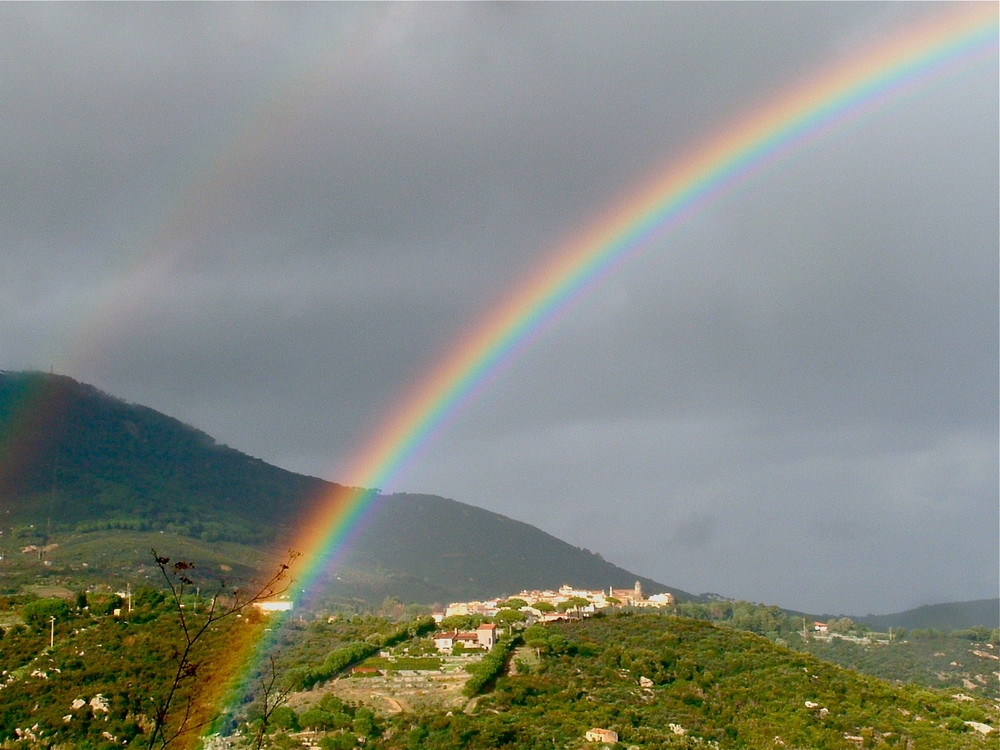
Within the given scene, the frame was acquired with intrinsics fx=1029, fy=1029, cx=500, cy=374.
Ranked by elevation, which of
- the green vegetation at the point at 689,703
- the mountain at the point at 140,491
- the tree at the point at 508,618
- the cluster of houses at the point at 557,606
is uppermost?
the mountain at the point at 140,491

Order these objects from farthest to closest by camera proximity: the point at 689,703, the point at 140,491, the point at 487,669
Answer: the point at 140,491
the point at 487,669
the point at 689,703

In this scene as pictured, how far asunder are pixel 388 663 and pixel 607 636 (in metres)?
16.1

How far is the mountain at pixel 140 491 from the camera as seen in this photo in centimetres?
12606

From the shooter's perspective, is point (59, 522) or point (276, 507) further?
point (276, 507)

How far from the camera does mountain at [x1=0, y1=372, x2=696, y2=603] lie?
126062 mm

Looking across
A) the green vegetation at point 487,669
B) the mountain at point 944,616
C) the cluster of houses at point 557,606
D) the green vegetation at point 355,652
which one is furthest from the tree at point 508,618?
the mountain at point 944,616

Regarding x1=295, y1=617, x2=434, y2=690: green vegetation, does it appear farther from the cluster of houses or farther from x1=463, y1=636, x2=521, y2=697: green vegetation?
the cluster of houses

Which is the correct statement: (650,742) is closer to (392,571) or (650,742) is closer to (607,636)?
(607,636)

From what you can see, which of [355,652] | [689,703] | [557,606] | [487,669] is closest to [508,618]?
[355,652]

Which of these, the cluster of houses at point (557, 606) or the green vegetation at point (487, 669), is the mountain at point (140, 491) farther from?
the green vegetation at point (487, 669)

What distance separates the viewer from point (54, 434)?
15338 cm

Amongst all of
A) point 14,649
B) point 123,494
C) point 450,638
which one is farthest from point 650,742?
point 123,494

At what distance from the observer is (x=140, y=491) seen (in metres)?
149

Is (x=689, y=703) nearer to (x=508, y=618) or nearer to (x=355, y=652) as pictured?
(x=355, y=652)
